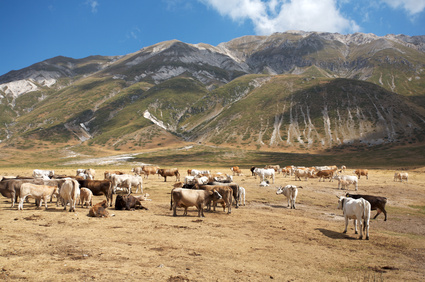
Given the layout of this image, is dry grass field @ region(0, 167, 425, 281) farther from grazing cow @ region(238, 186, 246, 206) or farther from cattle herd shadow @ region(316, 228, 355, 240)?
grazing cow @ region(238, 186, 246, 206)

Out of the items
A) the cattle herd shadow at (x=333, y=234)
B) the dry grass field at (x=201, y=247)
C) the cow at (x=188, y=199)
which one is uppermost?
the cow at (x=188, y=199)

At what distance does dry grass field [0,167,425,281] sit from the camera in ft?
25.3

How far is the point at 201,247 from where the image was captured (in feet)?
33.9

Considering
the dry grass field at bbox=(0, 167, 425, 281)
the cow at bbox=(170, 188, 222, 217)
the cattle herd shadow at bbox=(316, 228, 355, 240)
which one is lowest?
the cattle herd shadow at bbox=(316, 228, 355, 240)

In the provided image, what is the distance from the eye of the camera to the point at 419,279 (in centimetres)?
831

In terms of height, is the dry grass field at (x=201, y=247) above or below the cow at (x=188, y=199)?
below

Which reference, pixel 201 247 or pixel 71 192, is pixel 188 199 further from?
pixel 71 192

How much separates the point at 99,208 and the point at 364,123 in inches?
5279

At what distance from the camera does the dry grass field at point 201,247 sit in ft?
25.3

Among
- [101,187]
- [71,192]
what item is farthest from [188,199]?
[101,187]

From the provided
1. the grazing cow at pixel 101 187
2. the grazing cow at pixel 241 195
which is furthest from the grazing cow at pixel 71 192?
the grazing cow at pixel 241 195

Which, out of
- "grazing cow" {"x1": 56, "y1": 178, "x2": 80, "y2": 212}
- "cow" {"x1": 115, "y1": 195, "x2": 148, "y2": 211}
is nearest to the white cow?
"cow" {"x1": 115, "y1": 195, "x2": 148, "y2": 211}

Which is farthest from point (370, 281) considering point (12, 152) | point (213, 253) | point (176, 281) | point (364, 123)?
point (12, 152)

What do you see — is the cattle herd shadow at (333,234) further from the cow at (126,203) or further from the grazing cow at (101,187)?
the grazing cow at (101,187)
